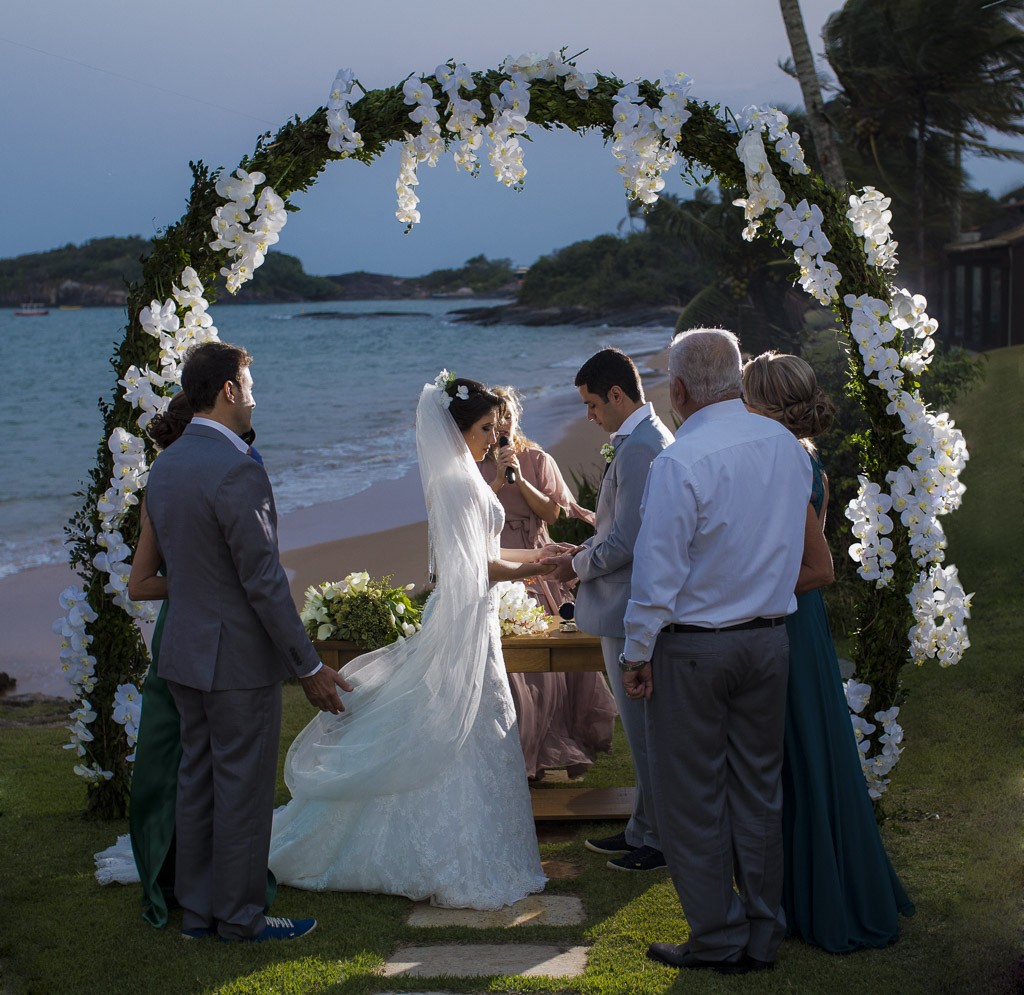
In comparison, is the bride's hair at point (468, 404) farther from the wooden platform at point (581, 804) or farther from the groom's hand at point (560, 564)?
the wooden platform at point (581, 804)

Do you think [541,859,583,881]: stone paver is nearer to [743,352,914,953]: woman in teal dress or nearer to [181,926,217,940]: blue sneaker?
[743,352,914,953]: woman in teal dress

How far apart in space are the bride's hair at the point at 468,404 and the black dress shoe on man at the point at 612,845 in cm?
199

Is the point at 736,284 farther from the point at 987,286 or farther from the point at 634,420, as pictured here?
the point at 634,420

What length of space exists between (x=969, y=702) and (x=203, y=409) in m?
5.46

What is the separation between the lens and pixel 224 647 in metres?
4.29

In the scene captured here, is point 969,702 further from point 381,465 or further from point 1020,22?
point 1020,22

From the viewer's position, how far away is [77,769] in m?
5.96

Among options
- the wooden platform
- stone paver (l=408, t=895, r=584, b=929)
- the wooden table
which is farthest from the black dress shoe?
the wooden platform

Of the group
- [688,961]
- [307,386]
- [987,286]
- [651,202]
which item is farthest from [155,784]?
[307,386]

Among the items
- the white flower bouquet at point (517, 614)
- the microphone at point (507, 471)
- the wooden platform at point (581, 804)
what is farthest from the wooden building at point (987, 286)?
the white flower bouquet at point (517, 614)

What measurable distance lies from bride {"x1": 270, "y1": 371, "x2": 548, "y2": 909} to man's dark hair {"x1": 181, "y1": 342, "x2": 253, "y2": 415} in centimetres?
104

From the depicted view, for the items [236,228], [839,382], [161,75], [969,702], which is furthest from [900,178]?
[161,75]

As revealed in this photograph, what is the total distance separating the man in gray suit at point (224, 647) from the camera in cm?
421

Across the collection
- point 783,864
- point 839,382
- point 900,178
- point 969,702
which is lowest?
point 969,702
